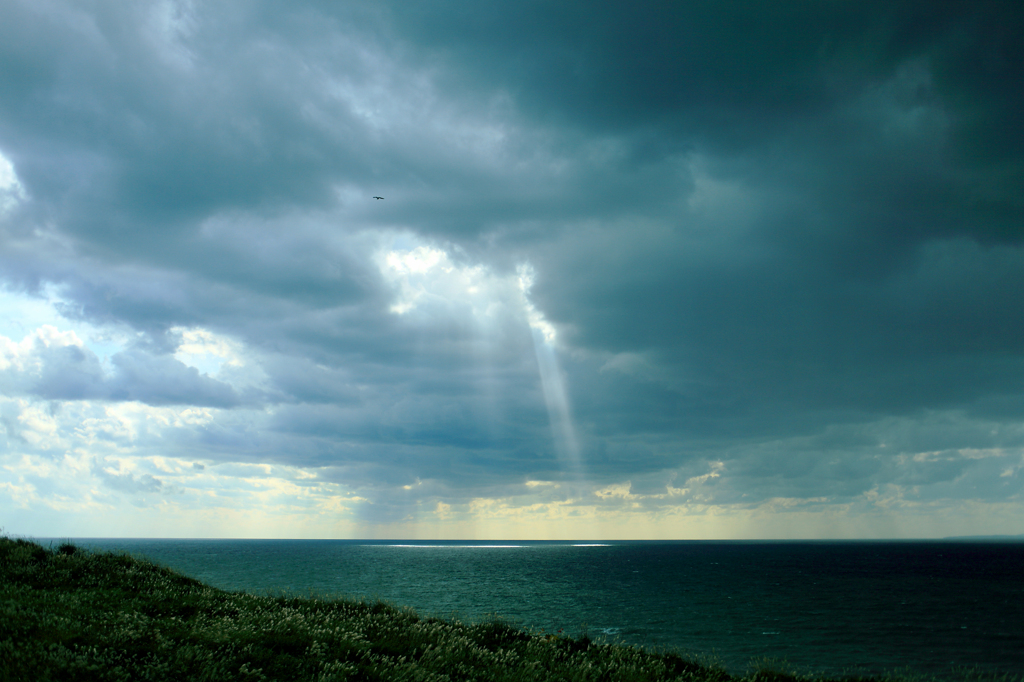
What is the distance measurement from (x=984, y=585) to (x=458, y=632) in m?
121

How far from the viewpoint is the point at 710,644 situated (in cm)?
4256

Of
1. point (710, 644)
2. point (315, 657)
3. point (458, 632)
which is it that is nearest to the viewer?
point (315, 657)

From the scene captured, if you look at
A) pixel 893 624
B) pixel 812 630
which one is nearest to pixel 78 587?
pixel 812 630

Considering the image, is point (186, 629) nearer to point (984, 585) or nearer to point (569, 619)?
point (569, 619)

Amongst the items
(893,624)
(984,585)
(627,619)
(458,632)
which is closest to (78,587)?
(458,632)

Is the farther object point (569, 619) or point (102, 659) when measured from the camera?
point (569, 619)

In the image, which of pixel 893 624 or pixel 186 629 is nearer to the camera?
pixel 186 629

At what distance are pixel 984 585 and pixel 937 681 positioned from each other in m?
91.6

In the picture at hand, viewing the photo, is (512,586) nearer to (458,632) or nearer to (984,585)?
(458,632)

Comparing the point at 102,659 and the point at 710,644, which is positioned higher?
the point at 102,659

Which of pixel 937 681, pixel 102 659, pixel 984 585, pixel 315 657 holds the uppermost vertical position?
pixel 102 659

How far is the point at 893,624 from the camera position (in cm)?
5428

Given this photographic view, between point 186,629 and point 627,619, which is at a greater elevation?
point 186,629

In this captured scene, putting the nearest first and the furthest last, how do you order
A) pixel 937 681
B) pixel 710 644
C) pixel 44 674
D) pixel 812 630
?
pixel 44 674 < pixel 937 681 < pixel 710 644 < pixel 812 630
